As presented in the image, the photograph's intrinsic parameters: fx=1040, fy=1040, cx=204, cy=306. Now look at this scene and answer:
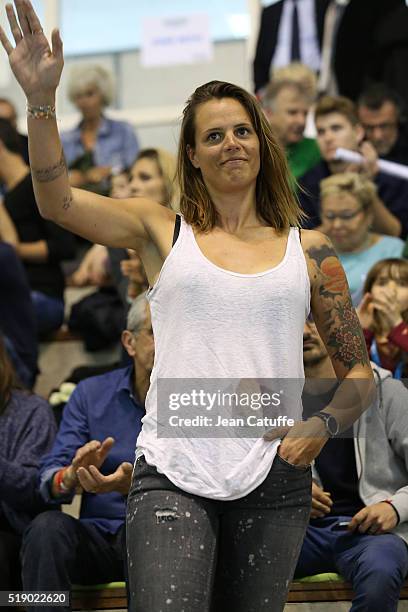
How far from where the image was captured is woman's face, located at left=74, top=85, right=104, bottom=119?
212 inches

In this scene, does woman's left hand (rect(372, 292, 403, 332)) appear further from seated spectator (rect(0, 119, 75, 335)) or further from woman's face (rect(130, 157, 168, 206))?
seated spectator (rect(0, 119, 75, 335))

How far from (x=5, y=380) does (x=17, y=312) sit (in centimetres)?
80

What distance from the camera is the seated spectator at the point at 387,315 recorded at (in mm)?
2953

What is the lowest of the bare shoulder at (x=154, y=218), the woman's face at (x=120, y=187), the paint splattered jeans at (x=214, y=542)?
the paint splattered jeans at (x=214, y=542)

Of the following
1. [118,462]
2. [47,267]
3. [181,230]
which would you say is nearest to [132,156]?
[47,267]

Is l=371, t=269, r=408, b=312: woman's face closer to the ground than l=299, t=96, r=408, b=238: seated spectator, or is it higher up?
closer to the ground

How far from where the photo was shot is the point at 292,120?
15.1 ft

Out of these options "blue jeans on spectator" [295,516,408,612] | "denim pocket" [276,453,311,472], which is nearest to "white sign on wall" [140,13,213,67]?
"blue jeans on spectator" [295,516,408,612]

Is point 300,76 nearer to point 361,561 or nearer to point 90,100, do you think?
point 90,100

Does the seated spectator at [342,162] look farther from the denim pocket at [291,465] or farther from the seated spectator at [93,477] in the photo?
the denim pocket at [291,465]

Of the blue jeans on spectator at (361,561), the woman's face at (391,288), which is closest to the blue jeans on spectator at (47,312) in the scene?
the woman's face at (391,288)

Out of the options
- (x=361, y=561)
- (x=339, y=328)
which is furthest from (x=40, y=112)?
(x=361, y=561)

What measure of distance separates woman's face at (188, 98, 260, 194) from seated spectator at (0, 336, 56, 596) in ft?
3.81

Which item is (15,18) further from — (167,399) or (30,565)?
(30,565)
